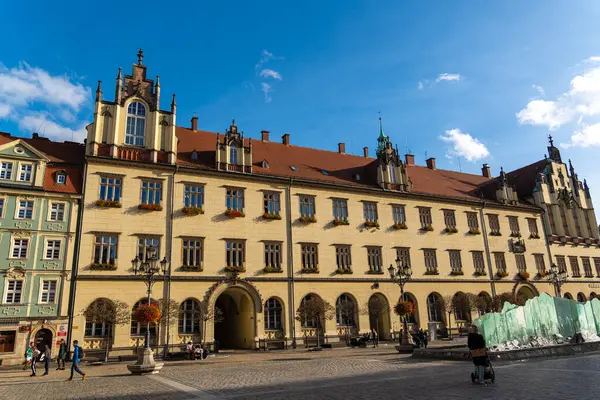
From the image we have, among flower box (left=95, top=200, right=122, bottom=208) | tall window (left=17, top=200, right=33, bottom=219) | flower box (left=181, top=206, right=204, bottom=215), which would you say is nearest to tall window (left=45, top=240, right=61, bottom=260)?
tall window (left=17, top=200, right=33, bottom=219)

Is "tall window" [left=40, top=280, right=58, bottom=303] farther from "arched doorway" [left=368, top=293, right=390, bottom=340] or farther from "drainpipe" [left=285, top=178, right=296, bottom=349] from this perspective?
"arched doorway" [left=368, top=293, right=390, bottom=340]

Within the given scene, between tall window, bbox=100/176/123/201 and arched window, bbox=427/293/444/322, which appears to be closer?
tall window, bbox=100/176/123/201

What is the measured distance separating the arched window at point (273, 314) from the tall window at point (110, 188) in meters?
13.6

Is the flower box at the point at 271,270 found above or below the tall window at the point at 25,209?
below

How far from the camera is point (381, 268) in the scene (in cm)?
3850

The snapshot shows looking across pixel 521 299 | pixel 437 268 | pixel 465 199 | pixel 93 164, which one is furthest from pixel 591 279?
pixel 93 164

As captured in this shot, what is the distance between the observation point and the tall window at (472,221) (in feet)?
148

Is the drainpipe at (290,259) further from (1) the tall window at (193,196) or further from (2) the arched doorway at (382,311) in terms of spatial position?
(2) the arched doorway at (382,311)

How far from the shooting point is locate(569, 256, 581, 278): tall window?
5016cm

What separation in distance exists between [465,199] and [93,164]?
34.8m

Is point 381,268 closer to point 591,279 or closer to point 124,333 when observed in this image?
point 124,333

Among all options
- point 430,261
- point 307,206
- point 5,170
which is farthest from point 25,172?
point 430,261

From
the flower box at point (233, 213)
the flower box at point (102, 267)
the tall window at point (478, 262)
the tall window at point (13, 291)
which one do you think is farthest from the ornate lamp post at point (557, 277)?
the tall window at point (13, 291)

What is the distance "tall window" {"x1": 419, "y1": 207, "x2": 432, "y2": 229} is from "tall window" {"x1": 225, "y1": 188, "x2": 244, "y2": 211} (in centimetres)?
1794
